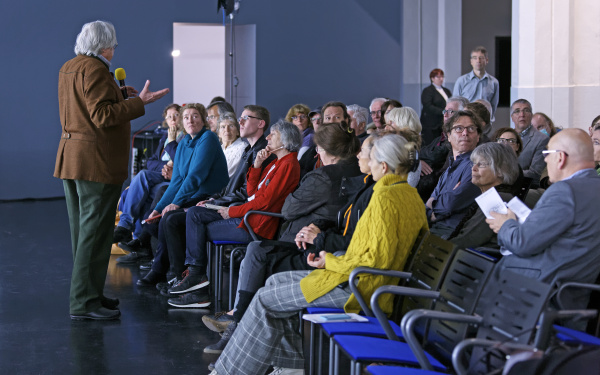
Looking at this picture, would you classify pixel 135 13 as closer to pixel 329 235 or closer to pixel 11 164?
pixel 11 164

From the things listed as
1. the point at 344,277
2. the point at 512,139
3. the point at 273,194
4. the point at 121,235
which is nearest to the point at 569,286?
the point at 344,277

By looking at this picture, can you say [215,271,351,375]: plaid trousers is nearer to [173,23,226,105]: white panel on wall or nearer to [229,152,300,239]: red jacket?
[229,152,300,239]: red jacket

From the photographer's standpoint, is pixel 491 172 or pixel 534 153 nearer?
pixel 491 172

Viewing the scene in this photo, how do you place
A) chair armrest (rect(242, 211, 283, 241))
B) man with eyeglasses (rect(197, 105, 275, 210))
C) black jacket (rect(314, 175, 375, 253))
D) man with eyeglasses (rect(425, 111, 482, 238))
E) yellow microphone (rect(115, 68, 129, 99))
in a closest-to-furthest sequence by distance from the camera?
black jacket (rect(314, 175, 375, 253))
man with eyeglasses (rect(425, 111, 482, 238))
yellow microphone (rect(115, 68, 129, 99))
chair armrest (rect(242, 211, 283, 241))
man with eyeglasses (rect(197, 105, 275, 210))

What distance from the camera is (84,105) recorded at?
13.9 feet

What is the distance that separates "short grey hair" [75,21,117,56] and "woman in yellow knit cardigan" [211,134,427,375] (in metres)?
1.83

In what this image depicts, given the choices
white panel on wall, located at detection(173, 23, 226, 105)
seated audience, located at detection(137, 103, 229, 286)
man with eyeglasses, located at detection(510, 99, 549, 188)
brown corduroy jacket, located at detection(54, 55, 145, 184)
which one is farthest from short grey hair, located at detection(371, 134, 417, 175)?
white panel on wall, located at detection(173, 23, 226, 105)

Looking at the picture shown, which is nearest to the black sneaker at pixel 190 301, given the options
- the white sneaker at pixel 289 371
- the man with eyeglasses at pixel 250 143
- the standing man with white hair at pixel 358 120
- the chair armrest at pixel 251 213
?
the chair armrest at pixel 251 213

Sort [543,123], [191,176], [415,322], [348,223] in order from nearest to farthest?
[415,322] → [348,223] → [191,176] → [543,123]

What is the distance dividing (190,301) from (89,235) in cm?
86

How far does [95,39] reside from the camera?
4215 millimetres

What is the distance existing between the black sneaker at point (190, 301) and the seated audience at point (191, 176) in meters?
0.65

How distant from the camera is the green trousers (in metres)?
4.25

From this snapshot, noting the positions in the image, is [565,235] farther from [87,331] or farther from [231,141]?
[231,141]
